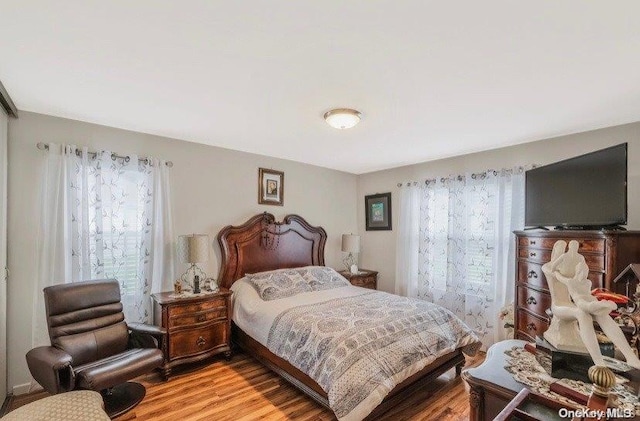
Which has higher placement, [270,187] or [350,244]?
[270,187]

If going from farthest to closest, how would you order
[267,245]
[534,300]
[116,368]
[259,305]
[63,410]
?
1. [267,245]
2. [259,305]
3. [534,300]
4. [116,368]
5. [63,410]

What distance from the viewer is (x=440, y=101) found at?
2143 millimetres

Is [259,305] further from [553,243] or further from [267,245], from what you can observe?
[553,243]

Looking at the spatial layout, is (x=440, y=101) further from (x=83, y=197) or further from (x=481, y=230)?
(x=83, y=197)

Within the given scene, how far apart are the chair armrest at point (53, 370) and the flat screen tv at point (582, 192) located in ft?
12.3

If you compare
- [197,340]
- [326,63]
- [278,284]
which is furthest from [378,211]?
[326,63]

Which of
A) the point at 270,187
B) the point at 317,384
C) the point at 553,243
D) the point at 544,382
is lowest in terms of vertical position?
the point at 317,384

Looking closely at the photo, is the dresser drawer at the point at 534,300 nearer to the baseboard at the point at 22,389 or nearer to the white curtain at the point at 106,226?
the white curtain at the point at 106,226

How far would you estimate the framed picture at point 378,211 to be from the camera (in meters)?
4.57

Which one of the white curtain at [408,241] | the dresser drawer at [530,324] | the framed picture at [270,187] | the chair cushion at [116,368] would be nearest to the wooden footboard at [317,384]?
the dresser drawer at [530,324]

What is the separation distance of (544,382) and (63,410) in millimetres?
2211

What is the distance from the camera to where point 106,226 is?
9.04 ft

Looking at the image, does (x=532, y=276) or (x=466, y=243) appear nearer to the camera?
(x=532, y=276)

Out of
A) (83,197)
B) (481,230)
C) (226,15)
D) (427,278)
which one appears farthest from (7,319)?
(481,230)
